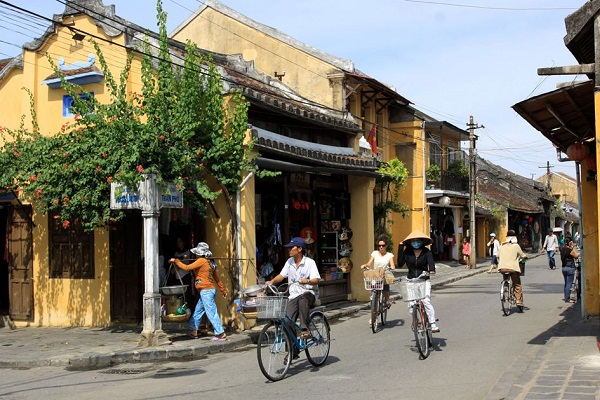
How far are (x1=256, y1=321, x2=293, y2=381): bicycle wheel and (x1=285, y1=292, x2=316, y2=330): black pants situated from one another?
41 centimetres

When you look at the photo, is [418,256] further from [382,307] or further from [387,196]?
[387,196]

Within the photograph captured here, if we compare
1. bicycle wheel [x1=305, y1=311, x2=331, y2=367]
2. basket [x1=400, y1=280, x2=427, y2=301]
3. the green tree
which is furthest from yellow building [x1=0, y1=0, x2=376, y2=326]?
the green tree

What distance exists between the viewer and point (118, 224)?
1461 centimetres

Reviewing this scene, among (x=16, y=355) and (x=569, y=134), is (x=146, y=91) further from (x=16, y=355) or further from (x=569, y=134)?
(x=569, y=134)

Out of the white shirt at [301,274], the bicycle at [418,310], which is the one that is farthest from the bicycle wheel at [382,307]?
the white shirt at [301,274]

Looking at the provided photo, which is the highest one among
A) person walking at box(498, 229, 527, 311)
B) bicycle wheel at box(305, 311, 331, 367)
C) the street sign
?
the street sign

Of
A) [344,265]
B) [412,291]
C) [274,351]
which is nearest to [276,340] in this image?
[274,351]

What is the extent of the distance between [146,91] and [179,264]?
3.23 m

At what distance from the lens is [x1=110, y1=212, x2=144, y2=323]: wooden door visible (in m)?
14.4

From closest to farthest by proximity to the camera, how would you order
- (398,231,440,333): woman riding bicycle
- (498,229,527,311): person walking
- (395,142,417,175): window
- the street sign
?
(398,231,440,333): woman riding bicycle
the street sign
(498,229,527,311): person walking
(395,142,417,175): window

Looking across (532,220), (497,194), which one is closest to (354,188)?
(497,194)

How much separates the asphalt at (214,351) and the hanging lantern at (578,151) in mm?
2981

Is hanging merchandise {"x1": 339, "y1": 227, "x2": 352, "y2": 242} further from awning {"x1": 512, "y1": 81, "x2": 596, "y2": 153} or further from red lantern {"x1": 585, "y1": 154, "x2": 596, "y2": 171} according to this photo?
red lantern {"x1": 585, "y1": 154, "x2": 596, "y2": 171}

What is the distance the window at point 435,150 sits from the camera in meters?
34.4
